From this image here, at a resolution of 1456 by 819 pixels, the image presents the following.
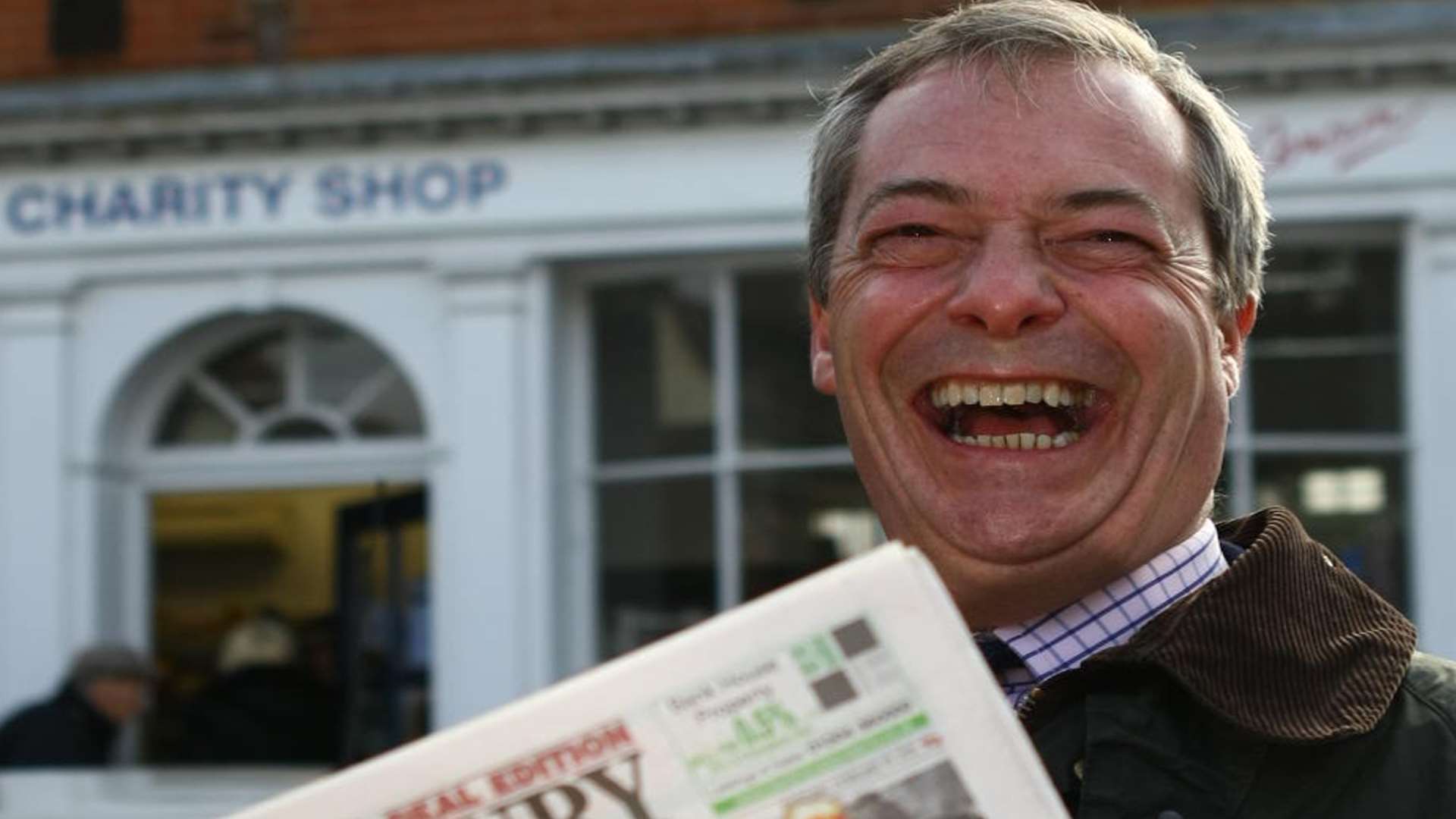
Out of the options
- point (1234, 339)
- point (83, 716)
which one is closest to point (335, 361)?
point (83, 716)

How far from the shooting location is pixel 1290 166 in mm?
10438

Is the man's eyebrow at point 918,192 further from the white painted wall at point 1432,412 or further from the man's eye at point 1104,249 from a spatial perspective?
the white painted wall at point 1432,412

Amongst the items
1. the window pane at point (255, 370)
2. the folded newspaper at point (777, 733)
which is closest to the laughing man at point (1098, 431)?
the folded newspaper at point (777, 733)

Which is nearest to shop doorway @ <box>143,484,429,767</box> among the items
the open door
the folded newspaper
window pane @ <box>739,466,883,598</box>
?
the open door

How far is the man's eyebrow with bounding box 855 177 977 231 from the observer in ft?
5.77

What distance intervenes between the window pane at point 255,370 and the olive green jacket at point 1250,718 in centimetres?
1045

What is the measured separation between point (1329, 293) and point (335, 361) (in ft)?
15.4

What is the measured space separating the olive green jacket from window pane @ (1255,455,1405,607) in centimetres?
903

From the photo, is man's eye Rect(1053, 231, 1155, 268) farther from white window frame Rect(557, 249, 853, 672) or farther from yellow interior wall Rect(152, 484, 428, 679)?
yellow interior wall Rect(152, 484, 428, 679)

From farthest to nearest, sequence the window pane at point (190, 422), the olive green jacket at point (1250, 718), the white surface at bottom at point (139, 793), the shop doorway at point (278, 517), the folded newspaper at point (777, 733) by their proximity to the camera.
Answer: the window pane at point (190, 422) → the shop doorway at point (278, 517) → the white surface at bottom at point (139, 793) → the olive green jacket at point (1250, 718) → the folded newspaper at point (777, 733)

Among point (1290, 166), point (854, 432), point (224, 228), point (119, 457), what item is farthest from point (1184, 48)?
point (854, 432)

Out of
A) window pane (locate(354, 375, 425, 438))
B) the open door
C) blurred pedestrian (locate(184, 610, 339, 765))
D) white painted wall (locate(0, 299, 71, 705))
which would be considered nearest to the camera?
blurred pedestrian (locate(184, 610, 339, 765))

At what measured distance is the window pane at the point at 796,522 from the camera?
1066 cm

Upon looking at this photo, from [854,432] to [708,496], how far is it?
9227 millimetres
